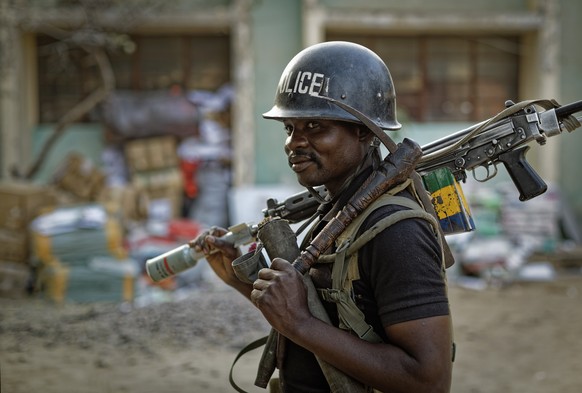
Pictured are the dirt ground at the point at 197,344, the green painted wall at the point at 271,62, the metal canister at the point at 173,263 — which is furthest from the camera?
the green painted wall at the point at 271,62

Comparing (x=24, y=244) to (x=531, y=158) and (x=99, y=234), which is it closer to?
(x=99, y=234)

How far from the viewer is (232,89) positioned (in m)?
10.6

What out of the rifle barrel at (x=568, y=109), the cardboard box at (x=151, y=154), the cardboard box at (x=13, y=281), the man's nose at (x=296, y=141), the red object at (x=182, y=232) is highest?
the rifle barrel at (x=568, y=109)

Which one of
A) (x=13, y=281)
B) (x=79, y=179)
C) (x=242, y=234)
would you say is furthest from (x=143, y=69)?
(x=242, y=234)

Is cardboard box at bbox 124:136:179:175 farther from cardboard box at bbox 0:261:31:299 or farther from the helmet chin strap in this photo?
the helmet chin strap

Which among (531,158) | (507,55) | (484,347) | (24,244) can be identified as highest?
(507,55)

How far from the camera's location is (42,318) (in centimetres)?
680

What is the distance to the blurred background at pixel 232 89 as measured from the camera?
31.8 ft

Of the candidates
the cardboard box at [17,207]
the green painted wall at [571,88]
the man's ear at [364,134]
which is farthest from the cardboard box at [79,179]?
the man's ear at [364,134]

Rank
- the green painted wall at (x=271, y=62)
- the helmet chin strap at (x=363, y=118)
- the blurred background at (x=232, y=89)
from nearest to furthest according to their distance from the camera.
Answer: the helmet chin strap at (x=363, y=118) < the blurred background at (x=232, y=89) < the green painted wall at (x=271, y=62)

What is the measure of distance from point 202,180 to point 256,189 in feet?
2.77

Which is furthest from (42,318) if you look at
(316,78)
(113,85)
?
(316,78)

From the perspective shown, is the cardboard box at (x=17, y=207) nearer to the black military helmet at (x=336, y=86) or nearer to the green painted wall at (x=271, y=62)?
the green painted wall at (x=271, y=62)

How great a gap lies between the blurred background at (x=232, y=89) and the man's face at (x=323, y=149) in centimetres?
723
